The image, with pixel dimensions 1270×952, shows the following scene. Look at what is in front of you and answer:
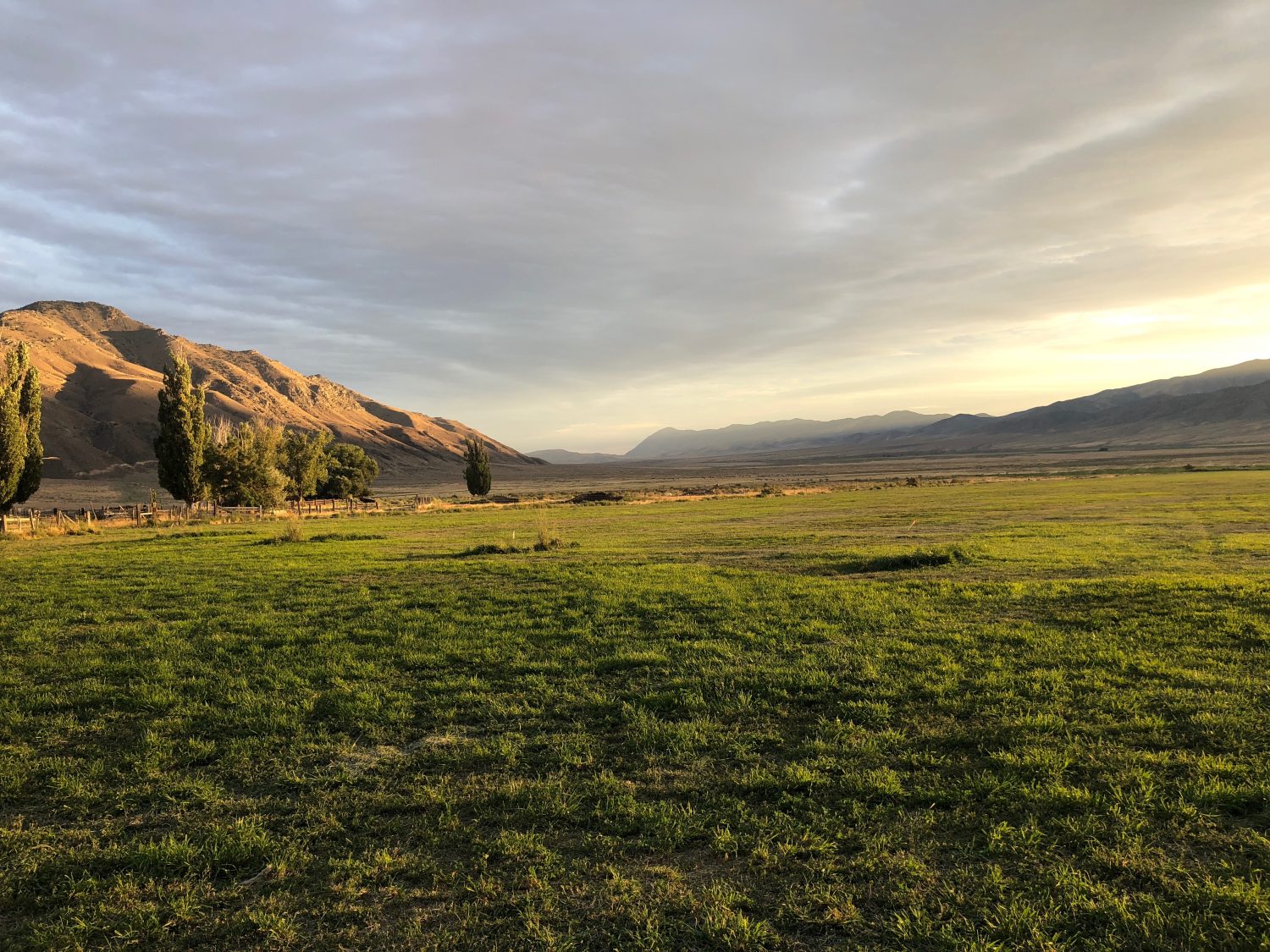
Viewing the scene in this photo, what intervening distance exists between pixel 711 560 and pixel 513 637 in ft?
30.6

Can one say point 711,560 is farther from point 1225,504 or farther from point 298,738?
point 1225,504

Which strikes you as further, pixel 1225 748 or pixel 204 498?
pixel 204 498

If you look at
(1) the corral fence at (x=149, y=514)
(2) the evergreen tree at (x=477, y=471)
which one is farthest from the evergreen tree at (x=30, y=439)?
(2) the evergreen tree at (x=477, y=471)

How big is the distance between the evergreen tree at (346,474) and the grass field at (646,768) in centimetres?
6205

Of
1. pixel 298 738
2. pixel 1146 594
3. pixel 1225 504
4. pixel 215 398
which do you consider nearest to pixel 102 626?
pixel 298 738

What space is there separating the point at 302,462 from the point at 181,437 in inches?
822

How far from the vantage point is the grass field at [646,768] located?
3.84 m

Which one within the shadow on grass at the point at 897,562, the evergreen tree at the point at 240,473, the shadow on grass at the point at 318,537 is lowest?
the shadow on grass at the point at 897,562

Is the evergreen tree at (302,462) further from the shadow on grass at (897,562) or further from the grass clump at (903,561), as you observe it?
the grass clump at (903,561)

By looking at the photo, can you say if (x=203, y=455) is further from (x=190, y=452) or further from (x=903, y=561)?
(x=903, y=561)

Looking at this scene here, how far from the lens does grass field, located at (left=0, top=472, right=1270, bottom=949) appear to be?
3838mm

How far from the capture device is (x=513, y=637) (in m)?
9.80

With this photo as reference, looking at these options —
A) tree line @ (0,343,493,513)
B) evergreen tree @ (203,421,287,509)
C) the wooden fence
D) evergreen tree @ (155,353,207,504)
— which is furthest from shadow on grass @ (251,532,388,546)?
evergreen tree @ (203,421,287,509)

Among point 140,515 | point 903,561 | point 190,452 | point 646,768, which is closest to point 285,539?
point 140,515
